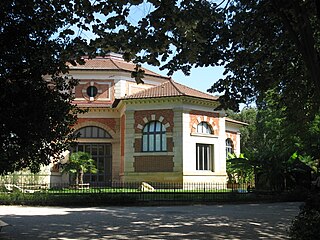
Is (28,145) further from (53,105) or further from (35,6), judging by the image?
(35,6)

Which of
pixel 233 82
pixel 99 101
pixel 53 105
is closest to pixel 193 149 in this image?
pixel 99 101

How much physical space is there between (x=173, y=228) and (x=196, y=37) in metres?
6.31

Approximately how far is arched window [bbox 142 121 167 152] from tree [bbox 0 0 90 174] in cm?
2078

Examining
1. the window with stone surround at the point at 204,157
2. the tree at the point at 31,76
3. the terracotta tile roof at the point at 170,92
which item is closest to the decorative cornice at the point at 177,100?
the terracotta tile roof at the point at 170,92

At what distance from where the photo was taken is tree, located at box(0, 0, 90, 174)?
8.16m

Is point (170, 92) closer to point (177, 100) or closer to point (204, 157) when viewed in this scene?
point (177, 100)

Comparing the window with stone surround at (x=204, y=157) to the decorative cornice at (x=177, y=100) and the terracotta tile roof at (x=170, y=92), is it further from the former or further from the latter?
the terracotta tile roof at (x=170, y=92)

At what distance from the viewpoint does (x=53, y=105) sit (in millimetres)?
8875

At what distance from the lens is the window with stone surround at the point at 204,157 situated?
30.4 m

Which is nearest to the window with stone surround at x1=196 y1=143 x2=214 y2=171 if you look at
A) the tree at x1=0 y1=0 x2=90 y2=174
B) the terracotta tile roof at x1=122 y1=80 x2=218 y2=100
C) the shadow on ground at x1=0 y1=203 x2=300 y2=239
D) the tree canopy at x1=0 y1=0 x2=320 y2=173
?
the terracotta tile roof at x1=122 y1=80 x2=218 y2=100

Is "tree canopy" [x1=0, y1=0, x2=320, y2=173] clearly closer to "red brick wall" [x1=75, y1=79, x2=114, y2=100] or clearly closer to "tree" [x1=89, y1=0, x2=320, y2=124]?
"tree" [x1=89, y1=0, x2=320, y2=124]

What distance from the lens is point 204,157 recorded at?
101ft

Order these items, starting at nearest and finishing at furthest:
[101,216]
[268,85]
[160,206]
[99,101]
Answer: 1. [268,85]
2. [101,216]
3. [160,206]
4. [99,101]

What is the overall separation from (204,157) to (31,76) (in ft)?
76.5
